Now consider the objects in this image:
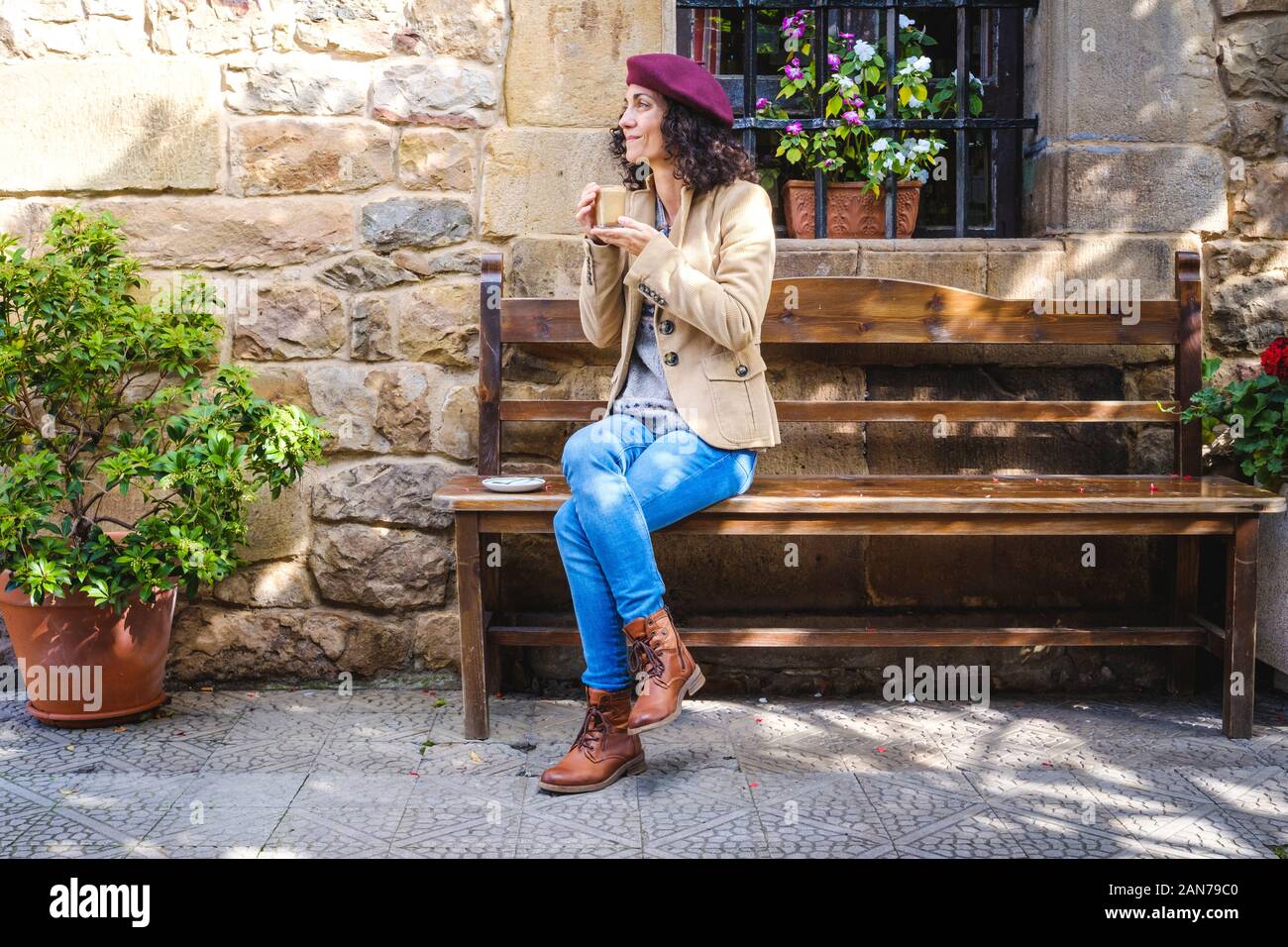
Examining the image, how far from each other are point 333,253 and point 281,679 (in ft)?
4.42

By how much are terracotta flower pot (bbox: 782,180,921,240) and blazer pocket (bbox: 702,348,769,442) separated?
Result: 890mm

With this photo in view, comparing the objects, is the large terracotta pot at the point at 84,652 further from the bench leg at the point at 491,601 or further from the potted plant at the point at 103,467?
the bench leg at the point at 491,601

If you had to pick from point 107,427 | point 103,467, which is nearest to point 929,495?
point 103,467

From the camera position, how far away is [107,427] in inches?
153

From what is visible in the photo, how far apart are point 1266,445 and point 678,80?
6.42 feet

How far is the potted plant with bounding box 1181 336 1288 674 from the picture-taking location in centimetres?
357

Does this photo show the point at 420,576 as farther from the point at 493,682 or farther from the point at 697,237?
the point at 697,237

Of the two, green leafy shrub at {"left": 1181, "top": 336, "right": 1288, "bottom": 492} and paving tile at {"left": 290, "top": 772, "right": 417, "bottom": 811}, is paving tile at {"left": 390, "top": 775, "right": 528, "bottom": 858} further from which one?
green leafy shrub at {"left": 1181, "top": 336, "right": 1288, "bottom": 492}

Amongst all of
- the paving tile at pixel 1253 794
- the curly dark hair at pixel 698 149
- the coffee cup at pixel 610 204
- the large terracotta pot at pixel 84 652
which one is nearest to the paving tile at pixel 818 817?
the paving tile at pixel 1253 794

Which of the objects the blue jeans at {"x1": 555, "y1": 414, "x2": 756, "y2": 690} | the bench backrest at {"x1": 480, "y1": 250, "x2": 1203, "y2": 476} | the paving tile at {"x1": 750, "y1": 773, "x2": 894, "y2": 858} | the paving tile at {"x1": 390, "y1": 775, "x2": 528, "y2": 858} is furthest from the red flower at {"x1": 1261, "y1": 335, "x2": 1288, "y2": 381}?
the paving tile at {"x1": 390, "y1": 775, "x2": 528, "y2": 858}

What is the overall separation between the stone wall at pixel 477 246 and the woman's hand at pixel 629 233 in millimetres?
705

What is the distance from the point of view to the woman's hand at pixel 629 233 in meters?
3.20

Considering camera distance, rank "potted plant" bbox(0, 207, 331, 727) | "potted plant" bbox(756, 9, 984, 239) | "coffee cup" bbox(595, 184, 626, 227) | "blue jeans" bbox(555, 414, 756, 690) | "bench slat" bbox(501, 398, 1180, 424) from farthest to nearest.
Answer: "potted plant" bbox(756, 9, 984, 239) < "bench slat" bbox(501, 398, 1180, 424) < "potted plant" bbox(0, 207, 331, 727) < "coffee cup" bbox(595, 184, 626, 227) < "blue jeans" bbox(555, 414, 756, 690)
